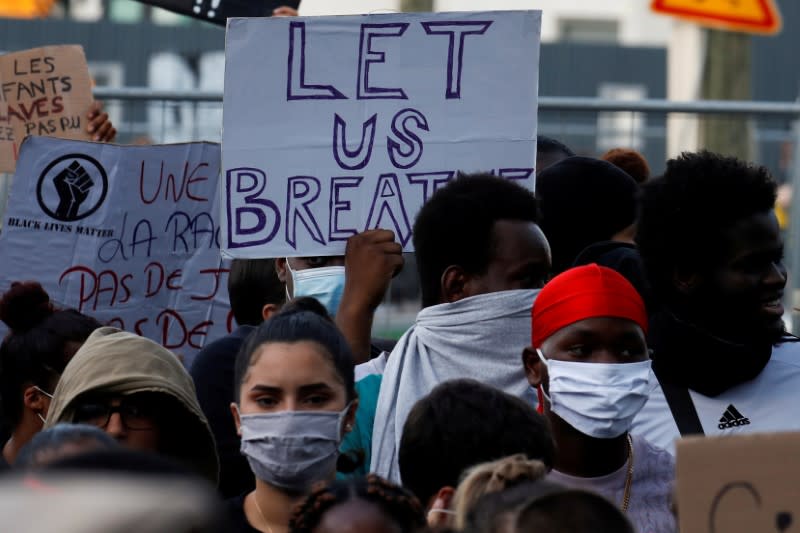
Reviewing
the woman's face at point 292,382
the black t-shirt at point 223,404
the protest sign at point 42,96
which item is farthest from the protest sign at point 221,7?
the woman's face at point 292,382

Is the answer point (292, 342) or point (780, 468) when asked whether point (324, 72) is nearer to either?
point (292, 342)

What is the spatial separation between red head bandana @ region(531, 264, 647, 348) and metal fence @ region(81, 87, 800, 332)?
3634 millimetres

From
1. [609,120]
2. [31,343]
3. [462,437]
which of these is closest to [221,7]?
[609,120]

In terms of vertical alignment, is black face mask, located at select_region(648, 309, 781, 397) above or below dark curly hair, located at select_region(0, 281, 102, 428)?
above

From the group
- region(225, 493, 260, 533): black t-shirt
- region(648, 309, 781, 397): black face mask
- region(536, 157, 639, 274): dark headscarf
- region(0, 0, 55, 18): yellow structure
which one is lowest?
region(225, 493, 260, 533): black t-shirt

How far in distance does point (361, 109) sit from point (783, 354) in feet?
5.37

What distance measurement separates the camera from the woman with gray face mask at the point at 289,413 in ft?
11.3

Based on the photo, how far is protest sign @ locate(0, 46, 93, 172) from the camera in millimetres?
6262

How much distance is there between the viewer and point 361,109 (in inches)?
189

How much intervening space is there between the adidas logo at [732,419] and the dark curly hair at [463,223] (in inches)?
30.0

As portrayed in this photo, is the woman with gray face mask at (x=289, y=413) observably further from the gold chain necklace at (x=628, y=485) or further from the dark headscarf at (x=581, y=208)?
the dark headscarf at (x=581, y=208)

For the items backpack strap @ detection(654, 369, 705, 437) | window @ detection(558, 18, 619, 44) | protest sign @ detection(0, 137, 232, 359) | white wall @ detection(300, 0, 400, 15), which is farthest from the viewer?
window @ detection(558, 18, 619, 44)

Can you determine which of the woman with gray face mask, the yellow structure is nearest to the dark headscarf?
the woman with gray face mask

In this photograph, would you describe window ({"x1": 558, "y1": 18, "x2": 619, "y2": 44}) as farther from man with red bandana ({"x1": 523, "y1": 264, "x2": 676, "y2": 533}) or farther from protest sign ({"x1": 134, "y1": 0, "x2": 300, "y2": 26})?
man with red bandana ({"x1": 523, "y1": 264, "x2": 676, "y2": 533})
